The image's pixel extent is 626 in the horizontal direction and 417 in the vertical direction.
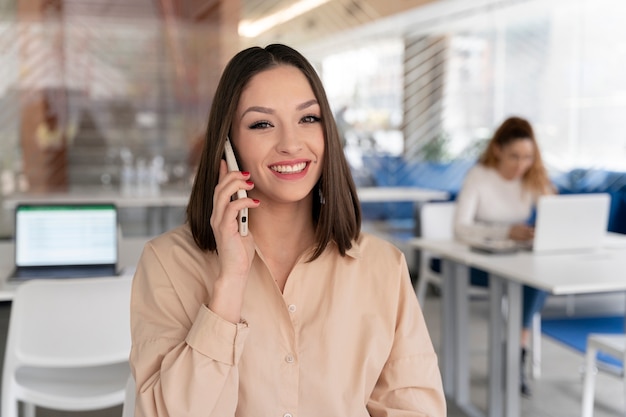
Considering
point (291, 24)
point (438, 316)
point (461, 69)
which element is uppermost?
point (291, 24)

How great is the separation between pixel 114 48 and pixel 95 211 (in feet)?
16.3

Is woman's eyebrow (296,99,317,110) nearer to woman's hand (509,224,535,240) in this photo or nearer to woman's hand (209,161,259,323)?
woman's hand (209,161,259,323)

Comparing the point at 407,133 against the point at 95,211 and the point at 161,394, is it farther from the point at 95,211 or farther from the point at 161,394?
the point at 161,394

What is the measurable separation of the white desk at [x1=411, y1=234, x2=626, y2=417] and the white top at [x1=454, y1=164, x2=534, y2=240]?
265mm

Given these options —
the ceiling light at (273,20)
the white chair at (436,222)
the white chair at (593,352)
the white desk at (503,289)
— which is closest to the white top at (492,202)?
the white desk at (503,289)

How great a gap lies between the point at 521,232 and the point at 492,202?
1.45 ft

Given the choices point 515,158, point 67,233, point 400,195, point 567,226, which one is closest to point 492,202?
point 515,158

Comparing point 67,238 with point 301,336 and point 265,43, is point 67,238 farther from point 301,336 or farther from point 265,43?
point 265,43

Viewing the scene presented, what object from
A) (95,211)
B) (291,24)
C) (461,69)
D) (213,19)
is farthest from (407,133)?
(95,211)

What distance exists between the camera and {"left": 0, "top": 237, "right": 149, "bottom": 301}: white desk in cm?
290

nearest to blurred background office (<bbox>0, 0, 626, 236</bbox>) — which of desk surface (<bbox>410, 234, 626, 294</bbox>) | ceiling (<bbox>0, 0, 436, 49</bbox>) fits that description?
ceiling (<bbox>0, 0, 436, 49</bbox>)

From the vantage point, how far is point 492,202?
173 inches

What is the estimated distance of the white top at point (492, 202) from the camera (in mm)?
4359

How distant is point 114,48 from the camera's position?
784cm
